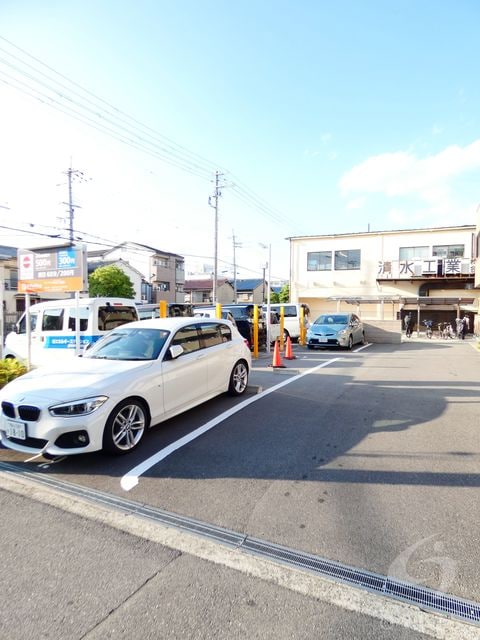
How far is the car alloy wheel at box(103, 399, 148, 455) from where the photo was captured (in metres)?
3.96

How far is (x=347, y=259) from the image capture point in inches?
1147

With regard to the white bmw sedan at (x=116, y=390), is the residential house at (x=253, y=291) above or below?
above

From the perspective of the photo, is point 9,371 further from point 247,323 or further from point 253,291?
point 253,291

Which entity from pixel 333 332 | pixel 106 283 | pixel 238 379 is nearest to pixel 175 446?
pixel 238 379

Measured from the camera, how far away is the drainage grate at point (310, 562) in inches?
82.6

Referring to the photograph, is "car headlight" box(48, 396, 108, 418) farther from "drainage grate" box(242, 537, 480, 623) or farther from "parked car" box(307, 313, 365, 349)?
"parked car" box(307, 313, 365, 349)

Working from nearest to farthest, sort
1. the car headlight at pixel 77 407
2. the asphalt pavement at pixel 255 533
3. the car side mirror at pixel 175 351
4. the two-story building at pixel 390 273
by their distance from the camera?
the asphalt pavement at pixel 255 533, the car headlight at pixel 77 407, the car side mirror at pixel 175 351, the two-story building at pixel 390 273

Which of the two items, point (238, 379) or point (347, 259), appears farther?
point (347, 259)

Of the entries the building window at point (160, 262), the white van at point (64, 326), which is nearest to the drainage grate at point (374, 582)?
the white van at point (64, 326)

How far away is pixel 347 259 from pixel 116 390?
2738cm

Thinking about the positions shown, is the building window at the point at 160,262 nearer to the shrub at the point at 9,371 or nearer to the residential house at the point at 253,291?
the residential house at the point at 253,291

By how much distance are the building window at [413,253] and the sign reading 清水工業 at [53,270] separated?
24.7 meters

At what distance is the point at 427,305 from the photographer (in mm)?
27125

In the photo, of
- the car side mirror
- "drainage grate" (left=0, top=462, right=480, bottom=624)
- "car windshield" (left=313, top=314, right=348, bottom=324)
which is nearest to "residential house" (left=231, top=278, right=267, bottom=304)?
"car windshield" (left=313, top=314, right=348, bottom=324)
